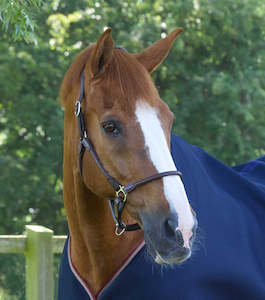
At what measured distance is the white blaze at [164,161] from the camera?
1970 millimetres

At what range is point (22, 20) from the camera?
3139 mm

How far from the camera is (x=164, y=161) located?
6.83ft

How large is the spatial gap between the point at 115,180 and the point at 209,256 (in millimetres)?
606

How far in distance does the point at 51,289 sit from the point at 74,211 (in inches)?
54.2

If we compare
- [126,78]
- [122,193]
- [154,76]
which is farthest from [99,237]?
[154,76]

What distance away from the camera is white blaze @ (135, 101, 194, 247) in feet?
6.46

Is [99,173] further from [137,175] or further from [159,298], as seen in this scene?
[159,298]

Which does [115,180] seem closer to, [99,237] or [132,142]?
[132,142]

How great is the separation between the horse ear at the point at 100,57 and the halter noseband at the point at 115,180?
0.10 m

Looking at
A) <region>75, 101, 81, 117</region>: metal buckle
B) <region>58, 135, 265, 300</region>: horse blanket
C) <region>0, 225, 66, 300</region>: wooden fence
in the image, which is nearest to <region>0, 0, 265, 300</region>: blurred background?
<region>0, 225, 66, 300</region>: wooden fence

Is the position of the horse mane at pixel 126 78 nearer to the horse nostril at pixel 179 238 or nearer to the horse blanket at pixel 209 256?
the horse blanket at pixel 209 256

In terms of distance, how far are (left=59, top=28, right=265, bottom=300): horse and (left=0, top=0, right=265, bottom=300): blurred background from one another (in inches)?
215

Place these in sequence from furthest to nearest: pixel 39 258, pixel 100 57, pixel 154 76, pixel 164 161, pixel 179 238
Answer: pixel 154 76 → pixel 39 258 → pixel 100 57 → pixel 164 161 → pixel 179 238

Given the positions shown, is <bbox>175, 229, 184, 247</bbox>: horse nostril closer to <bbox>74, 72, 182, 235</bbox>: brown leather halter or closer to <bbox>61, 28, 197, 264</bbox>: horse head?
<bbox>61, 28, 197, 264</bbox>: horse head
